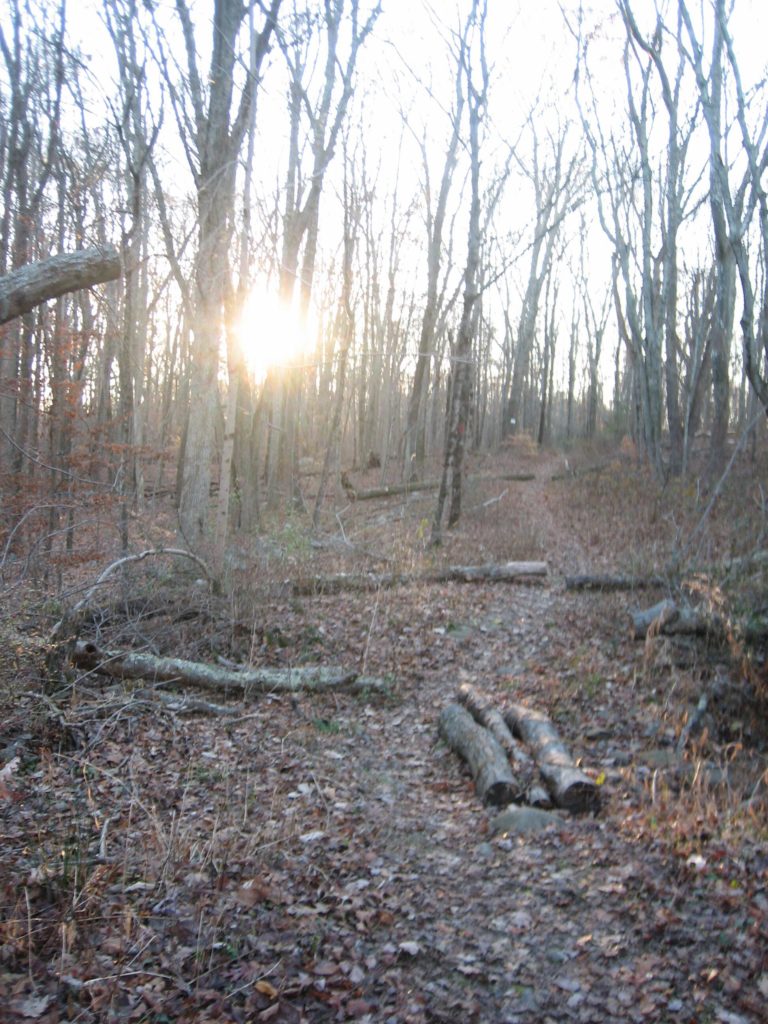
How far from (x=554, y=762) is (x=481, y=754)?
563 millimetres

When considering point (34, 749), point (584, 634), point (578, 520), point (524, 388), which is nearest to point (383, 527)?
point (578, 520)

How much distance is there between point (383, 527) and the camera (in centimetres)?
1597

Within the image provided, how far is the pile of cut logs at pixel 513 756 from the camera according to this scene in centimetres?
518

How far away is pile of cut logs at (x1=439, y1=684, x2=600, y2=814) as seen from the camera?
518 cm

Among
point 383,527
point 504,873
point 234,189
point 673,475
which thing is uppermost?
point 234,189

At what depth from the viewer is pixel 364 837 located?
15.7 ft

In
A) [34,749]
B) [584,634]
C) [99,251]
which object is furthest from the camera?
[584,634]

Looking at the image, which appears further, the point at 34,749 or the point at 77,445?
the point at 77,445

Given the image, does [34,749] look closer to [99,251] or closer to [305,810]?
[305,810]

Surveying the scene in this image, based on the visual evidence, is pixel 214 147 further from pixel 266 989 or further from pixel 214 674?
pixel 266 989

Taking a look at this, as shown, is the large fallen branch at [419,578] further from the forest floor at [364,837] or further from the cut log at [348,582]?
the forest floor at [364,837]

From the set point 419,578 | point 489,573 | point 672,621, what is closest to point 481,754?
point 672,621

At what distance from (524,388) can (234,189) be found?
3258 centimetres

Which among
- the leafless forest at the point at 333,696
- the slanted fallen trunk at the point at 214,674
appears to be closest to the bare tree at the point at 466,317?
the leafless forest at the point at 333,696
